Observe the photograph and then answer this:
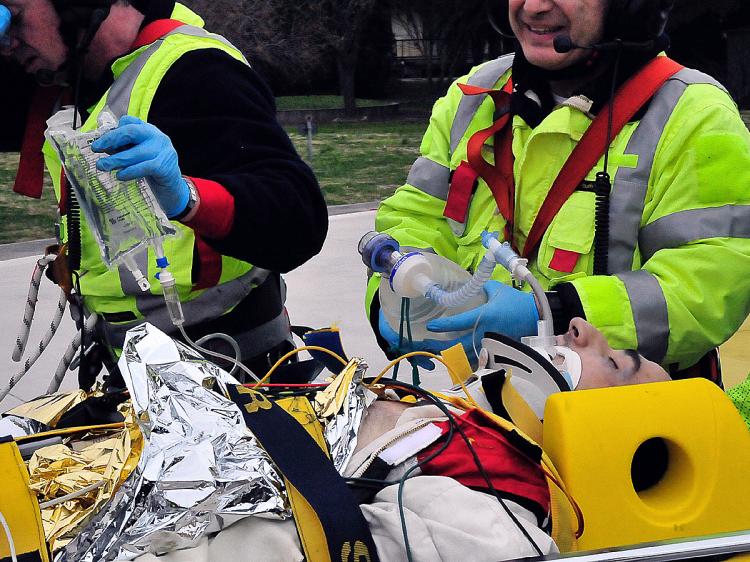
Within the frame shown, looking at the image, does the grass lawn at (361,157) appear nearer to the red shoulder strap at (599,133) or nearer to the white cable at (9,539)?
the red shoulder strap at (599,133)

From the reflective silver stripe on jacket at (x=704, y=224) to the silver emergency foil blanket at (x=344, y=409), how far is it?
700mm

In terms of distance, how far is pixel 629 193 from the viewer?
2055 mm

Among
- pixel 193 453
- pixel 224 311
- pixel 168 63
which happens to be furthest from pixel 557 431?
pixel 168 63

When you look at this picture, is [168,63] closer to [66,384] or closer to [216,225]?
[216,225]

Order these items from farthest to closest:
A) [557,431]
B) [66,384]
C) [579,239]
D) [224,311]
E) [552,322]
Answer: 1. [66,384]
2. [224,311]
3. [579,239]
4. [552,322]
5. [557,431]

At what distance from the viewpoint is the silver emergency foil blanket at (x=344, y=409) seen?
1.59m

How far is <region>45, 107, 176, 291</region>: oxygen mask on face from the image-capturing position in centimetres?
186

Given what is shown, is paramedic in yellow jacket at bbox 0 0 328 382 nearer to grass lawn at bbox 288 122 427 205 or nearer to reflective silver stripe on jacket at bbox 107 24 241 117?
reflective silver stripe on jacket at bbox 107 24 241 117

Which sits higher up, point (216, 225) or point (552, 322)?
point (216, 225)

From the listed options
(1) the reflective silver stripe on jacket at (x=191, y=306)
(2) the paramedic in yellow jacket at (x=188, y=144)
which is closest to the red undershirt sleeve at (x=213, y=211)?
(2) the paramedic in yellow jacket at (x=188, y=144)

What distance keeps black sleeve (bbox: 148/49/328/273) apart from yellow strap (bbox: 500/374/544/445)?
0.62 meters

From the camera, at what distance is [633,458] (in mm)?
1649

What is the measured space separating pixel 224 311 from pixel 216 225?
0.33 meters

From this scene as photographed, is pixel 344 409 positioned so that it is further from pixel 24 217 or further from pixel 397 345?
pixel 24 217
